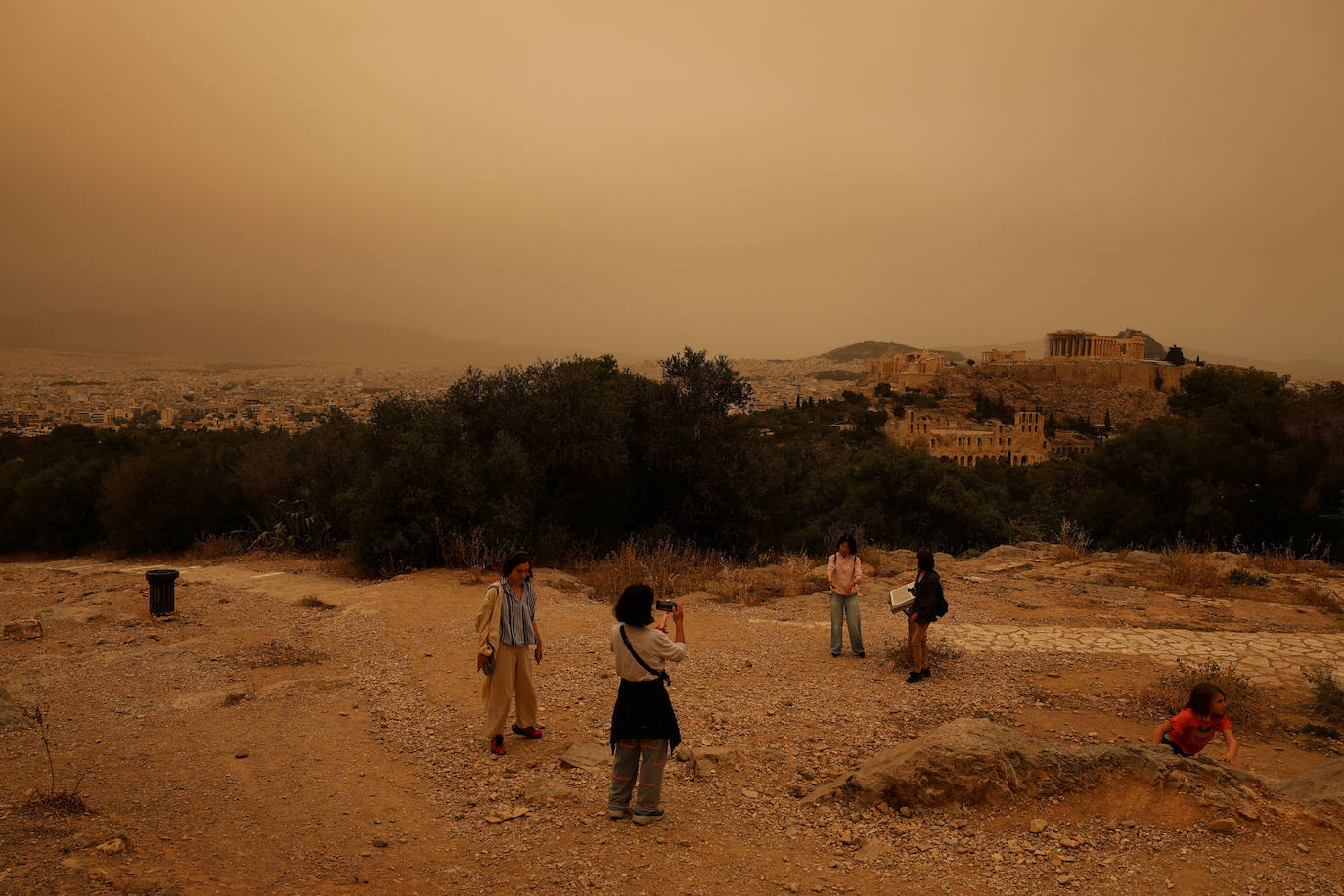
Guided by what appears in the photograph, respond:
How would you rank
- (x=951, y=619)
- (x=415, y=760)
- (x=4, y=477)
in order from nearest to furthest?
1. (x=415, y=760)
2. (x=951, y=619)
3. (x=4, y=477)

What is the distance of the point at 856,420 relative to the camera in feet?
229

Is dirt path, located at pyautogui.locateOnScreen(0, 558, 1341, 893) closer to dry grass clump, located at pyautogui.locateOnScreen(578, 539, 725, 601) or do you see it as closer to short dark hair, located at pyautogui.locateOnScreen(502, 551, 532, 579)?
short dark hair, located at pyautogui.locateOnScreen(502, 551, 532, 579)

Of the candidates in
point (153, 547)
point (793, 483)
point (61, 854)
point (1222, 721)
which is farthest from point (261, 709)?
point (153, 547)

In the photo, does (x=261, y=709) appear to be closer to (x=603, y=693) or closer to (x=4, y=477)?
(x=603, y=693)

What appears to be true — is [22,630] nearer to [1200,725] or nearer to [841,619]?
[841,619]

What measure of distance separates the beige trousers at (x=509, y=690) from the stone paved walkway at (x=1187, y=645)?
5.94 m

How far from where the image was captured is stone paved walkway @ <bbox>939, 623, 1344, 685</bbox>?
8484mm

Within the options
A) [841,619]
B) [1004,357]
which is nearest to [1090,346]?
[1004,357]

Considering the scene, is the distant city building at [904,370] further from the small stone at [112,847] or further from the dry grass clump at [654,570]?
the small stone at [112,847]

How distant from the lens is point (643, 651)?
4.67 metres

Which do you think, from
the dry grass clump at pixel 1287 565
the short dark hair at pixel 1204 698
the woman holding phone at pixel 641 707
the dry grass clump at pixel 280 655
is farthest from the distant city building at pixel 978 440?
the woman holding phone at pixel 641 707

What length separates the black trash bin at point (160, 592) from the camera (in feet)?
35.4

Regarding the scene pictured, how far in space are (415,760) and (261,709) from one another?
212 cm

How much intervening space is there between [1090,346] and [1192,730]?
133 metres
